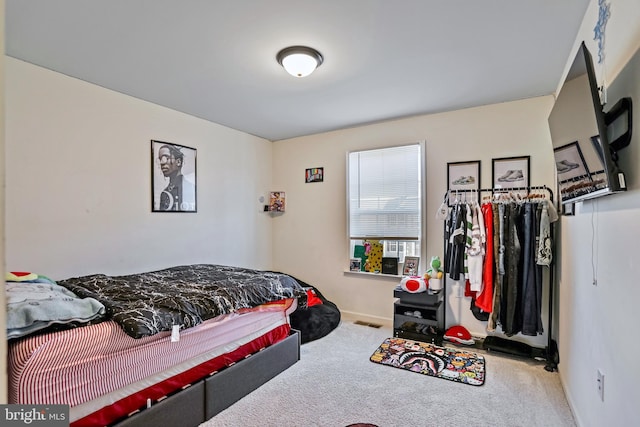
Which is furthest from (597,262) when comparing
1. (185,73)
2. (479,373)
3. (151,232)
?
(151,232)

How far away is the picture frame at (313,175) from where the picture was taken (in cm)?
436

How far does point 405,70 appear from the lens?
2.55m

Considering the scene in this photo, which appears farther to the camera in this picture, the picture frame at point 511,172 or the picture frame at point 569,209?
the picture frame at point 511,172

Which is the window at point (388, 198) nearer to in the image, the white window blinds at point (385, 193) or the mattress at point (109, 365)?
the white window blinds at point (385, 193)

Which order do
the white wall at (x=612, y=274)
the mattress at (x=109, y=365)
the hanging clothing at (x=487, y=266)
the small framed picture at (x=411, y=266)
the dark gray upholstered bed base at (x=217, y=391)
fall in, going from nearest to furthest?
the white wall at (x=612, y=274)
the mattress at (x=109, y=365)
the dark gray upholstered bed base at (x=217, y=391)
the hanging clothing at (x=487, y=266)
the small framed picture at (x=411, y=266)

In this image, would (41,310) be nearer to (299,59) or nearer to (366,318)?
(299,59)

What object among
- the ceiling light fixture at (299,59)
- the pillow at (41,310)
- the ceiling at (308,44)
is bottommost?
the pillow at (41,310)

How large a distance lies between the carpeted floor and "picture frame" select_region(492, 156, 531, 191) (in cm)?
161

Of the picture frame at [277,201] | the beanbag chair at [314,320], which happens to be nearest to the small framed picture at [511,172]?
the beanbag chair at [314,320]

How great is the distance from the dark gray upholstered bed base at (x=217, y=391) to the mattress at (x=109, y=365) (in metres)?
0.06

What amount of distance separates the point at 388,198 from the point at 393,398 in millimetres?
2236

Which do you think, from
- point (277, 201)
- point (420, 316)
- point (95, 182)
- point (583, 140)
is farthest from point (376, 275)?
point (95, 182)

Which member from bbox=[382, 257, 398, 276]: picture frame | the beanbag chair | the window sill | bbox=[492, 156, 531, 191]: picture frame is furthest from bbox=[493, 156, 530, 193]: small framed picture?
the beanbag chair

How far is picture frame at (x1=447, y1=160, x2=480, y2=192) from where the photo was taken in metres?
3.34
